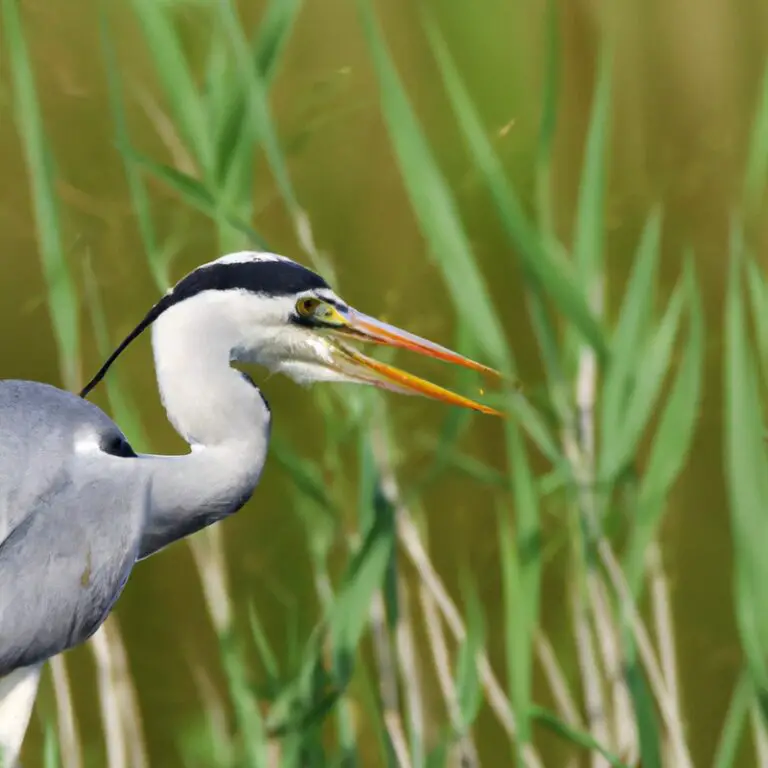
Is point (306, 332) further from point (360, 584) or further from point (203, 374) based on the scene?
point (360, 584)

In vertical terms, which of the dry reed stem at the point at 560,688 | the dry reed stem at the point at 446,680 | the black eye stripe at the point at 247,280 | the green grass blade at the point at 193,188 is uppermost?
the green grass blade at the point at 193,188

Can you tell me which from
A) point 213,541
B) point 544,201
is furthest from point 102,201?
point 544,201

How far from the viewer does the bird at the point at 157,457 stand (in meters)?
1.37

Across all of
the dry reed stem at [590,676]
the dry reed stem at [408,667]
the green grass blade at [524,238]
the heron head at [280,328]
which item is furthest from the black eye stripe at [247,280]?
the dry reed stem at [590,676]

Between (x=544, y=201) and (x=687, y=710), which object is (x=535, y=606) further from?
(x=687, y=710)

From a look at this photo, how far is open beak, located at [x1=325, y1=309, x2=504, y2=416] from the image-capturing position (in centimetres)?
142

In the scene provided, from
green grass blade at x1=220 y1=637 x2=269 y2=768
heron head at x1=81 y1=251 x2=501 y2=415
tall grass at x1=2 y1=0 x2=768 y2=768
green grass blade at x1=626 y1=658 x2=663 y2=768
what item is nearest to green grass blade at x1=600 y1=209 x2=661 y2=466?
tall grass at x1=2 y1=0 x2=768 y2=768

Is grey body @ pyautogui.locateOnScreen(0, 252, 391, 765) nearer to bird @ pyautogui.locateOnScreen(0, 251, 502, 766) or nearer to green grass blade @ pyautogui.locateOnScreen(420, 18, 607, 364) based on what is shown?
bird @ pyautogui.locateOnScreen(0, 251, 502, 766)

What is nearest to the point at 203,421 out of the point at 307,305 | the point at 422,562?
the point at 307,305

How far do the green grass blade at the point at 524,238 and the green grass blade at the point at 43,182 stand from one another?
41 cm

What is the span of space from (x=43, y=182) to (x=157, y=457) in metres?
0.31

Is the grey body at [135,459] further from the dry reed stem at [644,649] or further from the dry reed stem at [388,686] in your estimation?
the dry reed stem at [644,649]

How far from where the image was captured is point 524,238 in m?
1.32

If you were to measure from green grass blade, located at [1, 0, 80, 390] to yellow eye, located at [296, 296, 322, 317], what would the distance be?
0.80 ft
